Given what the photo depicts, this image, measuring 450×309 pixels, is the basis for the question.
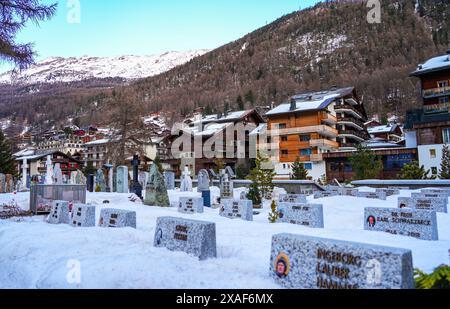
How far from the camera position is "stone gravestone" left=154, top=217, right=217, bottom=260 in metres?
4.88

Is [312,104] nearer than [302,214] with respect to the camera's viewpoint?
No

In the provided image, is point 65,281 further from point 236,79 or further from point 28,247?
point 236,79

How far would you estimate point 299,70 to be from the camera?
469 feet

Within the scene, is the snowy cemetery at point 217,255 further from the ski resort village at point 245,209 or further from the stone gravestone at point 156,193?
the stone gravestone at point 156,193

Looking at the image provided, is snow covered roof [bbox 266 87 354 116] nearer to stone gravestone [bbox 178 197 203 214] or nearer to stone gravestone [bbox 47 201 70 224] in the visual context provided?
stone gravestone [bbox 178 197 203 214]

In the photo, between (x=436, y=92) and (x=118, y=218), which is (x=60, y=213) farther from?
(x=436, y=92)

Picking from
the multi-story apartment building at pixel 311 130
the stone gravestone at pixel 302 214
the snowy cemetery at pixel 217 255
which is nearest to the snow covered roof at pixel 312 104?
the multi-story apartment building at pixel 311 130

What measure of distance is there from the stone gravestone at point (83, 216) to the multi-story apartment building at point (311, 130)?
1400 inches

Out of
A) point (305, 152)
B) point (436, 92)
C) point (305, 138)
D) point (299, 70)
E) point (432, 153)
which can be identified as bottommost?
point (432, 153)

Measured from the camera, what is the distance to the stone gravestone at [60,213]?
410 inches

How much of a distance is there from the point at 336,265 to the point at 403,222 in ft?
17.2

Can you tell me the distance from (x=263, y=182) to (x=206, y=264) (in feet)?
55.3

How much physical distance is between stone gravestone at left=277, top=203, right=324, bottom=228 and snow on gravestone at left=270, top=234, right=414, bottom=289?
19.0ft

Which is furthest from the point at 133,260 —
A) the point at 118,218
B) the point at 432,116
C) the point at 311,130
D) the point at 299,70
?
the point at 299,70
